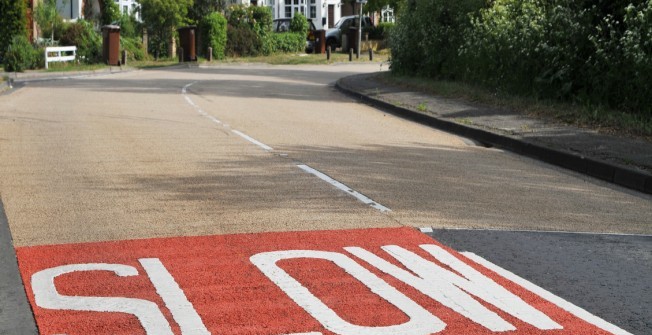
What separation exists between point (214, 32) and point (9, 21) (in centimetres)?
1330

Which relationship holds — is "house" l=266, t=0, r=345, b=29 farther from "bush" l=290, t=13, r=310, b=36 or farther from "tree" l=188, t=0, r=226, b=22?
"tree" l=188, t=0, r=226, b=22

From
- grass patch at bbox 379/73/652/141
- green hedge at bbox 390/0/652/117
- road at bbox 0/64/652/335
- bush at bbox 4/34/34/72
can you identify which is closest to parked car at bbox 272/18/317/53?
bush at bbox 4/34/34/72

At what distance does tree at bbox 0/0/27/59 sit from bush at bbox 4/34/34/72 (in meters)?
0.23

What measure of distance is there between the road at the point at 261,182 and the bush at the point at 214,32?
106ft

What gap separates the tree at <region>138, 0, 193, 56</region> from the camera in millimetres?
52531

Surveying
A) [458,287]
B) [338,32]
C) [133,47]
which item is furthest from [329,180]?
[338,32]

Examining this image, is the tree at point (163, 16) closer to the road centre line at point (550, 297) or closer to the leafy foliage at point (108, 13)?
the leafy foliage at point (108, 13)

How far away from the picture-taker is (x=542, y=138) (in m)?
15.5

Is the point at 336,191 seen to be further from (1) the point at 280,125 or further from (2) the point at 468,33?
(2) the point at 468,33

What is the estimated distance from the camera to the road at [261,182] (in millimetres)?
9031

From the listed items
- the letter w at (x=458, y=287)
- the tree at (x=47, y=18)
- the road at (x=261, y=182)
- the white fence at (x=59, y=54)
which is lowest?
the white fence at (x=59, y=54)

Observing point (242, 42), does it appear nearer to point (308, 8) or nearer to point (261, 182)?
point (308, 8)

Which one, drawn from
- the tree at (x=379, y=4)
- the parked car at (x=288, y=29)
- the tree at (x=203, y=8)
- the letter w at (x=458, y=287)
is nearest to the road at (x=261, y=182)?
the letter w at (x=458, y=287)

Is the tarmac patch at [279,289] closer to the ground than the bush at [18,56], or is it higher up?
higher up
